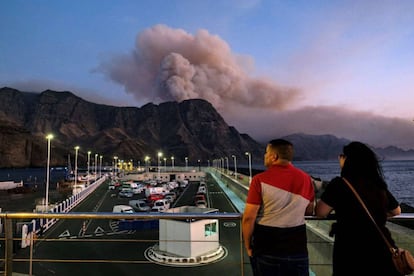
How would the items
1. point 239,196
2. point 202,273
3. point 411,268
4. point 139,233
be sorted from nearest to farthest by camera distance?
1. point 411,268
2. point 202,273
3. point 139,233
4. point 239,196

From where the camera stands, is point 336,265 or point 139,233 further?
point 139,233

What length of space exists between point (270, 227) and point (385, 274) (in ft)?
2.70

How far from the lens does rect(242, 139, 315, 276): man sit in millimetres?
2498

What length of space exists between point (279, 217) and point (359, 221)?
55 centimetres

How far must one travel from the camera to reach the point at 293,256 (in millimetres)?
2535

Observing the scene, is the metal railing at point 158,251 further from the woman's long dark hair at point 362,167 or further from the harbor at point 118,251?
the woman's long dark hair at point 362,167

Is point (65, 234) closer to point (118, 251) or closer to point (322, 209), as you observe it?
point (118, 251)

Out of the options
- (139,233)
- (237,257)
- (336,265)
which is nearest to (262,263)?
(336,265)

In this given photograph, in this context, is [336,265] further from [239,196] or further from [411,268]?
[239,196]

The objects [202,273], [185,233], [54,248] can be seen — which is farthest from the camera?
[54,248]

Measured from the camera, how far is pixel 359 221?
2279 mm

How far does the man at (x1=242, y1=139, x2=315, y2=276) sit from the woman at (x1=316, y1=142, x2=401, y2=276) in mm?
203

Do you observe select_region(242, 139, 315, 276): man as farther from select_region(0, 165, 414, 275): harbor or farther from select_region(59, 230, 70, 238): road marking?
select_region(59, 230, 70, 238): road marking

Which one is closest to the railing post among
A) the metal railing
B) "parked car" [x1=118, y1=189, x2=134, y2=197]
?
the metal railing
